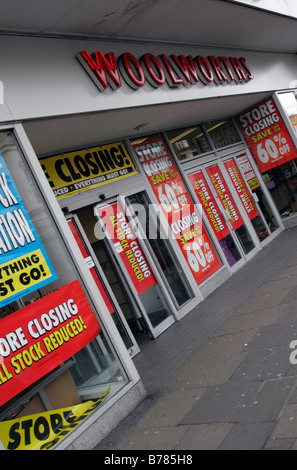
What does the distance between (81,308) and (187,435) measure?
1.81 meters

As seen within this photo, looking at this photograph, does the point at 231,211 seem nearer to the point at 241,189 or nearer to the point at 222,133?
the point at 241,189

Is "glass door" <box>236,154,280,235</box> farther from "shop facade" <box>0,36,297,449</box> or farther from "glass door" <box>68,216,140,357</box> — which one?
"glass door" <box>68,216,140,357</box>

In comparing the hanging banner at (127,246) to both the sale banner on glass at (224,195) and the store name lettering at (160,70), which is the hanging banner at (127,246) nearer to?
the store name lettering at (160,70)

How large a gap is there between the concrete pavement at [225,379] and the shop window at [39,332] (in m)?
0.57

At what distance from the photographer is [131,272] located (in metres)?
8.03

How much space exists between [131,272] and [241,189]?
5183mm

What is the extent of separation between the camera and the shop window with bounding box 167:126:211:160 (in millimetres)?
10219

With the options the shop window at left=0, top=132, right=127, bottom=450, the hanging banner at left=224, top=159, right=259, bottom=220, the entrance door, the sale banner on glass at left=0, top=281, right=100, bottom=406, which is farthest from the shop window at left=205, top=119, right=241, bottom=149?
the sale banner on glass at left=0, top=281, right=100, bottom=406

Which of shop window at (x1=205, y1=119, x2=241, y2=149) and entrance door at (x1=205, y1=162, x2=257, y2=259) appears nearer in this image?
entrance door at (x1=205, y1=162, x2=257, y2=259)

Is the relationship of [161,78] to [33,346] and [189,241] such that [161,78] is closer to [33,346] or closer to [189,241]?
[189,241]

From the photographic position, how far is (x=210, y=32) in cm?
907

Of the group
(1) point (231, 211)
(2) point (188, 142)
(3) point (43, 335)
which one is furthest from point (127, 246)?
(1) point (231, 211)

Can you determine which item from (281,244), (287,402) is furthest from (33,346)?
(281,244)

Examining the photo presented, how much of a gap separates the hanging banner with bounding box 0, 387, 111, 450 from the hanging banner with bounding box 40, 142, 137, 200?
3.41 metres
